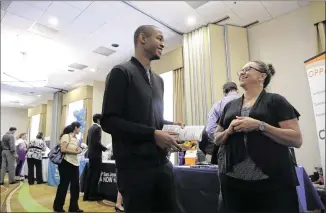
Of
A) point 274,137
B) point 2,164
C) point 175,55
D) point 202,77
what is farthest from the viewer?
point 175,55

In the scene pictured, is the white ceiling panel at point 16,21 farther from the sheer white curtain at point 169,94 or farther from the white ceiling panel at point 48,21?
the sheer white curtain at point 169,94

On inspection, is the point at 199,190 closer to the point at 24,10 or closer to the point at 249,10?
the point at 249,10

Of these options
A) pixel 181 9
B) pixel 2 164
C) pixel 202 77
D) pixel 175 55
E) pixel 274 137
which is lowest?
pixel 2 164

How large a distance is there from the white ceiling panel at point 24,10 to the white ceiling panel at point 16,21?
6 cm

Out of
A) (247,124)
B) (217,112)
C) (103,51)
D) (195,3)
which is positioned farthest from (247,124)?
(103,51)

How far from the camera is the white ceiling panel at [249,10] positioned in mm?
3125

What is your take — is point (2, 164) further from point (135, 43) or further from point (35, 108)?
point (135, 43)

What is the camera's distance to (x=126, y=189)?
2.66 feet

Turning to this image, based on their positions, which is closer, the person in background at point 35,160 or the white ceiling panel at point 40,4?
the person in background at point 35,160

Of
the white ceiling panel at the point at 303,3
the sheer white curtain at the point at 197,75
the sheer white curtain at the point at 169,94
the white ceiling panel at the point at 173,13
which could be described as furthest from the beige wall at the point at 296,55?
the sheer white curtain at the point at 169,94

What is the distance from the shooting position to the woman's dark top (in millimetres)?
904

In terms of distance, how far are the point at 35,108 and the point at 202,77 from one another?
2539mm

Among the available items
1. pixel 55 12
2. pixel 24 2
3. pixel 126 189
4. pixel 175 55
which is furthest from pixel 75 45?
pixel 126 189

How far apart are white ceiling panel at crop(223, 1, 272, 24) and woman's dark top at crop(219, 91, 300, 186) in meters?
2.51
